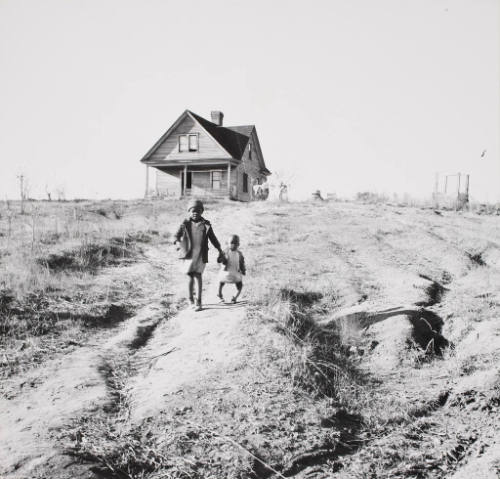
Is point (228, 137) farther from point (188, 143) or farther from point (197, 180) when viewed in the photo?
point (197, 180)

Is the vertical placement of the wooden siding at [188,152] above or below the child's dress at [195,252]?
above

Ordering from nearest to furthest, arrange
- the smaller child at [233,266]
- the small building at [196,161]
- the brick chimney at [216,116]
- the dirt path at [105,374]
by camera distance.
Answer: the dirt path at [105,374], the smaller child at [233,266], the small building at [196,161], the brick chimney at [216,116]

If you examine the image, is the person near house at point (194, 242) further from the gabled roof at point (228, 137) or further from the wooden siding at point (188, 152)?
the gabled roof at point (228, 137)

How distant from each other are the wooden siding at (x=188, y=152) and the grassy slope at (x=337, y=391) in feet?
69.0

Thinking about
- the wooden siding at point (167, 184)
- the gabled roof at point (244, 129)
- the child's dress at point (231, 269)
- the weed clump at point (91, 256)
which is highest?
the gabled roof at point (244, 129)

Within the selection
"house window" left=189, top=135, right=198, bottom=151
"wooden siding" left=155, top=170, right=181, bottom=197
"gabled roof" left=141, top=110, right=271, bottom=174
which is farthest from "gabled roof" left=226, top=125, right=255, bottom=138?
"wooden siding" left=155, top=170, right=181, bottom=197

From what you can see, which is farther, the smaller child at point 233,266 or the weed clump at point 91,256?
the weed clump at point 91,256

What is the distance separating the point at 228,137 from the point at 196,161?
432 cm

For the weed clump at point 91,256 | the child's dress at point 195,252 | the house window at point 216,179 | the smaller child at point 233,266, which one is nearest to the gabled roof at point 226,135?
the house window at point 216,179

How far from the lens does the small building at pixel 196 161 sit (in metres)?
31.6

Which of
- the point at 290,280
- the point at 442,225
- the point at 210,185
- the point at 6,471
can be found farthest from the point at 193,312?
the point at 210,185

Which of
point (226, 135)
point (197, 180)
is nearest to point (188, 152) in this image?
point (197, 180)

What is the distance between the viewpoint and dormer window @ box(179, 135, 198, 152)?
105 ft

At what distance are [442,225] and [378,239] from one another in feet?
13.0
